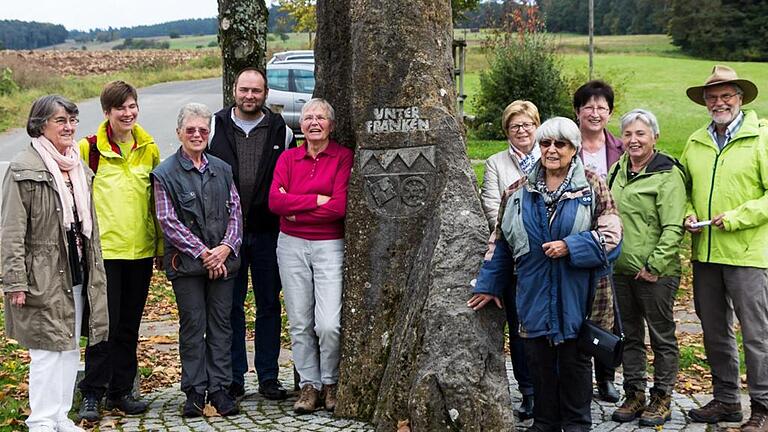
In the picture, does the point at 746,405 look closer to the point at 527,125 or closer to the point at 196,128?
the point at 527,125

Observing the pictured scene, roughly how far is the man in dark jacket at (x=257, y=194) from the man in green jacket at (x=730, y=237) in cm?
296

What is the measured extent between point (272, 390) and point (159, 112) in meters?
22.6

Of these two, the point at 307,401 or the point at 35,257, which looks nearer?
the point at 35,257

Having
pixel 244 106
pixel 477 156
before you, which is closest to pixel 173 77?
pixel 477 156

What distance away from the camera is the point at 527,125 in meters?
6.05

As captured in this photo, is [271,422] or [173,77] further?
[173,77]

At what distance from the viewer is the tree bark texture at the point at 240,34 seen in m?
8.96

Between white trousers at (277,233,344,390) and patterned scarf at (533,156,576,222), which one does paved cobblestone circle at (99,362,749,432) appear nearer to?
white trousers at (277,233,344,390)

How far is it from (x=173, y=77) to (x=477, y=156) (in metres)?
29.2

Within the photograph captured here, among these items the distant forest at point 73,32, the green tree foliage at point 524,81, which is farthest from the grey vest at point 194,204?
the distant forest at point 73,32

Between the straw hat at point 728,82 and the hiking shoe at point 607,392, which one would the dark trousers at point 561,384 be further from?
the straw hat at point 728,82

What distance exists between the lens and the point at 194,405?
20.4ft

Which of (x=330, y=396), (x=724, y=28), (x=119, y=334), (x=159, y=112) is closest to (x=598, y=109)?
(x=330, y=396)

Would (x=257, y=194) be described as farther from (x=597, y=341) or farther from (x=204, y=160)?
(x=597, y=341)
